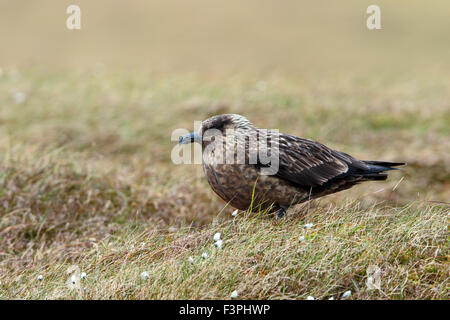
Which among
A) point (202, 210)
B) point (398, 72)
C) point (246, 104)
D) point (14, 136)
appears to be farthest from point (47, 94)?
point (398, 72)

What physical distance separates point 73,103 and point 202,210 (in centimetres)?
439

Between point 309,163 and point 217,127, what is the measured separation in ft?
2.51

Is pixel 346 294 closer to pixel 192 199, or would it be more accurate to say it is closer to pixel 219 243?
pixel 219 243

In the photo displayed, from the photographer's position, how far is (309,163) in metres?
4.74

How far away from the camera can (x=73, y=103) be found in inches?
388

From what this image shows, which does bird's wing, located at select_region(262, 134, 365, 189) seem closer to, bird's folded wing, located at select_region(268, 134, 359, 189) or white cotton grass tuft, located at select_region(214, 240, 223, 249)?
bird's folded wing, located at select_region(268, 134, 359, 189)

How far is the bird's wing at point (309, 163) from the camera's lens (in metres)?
4.61

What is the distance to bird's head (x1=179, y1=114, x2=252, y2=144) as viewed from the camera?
4.65 metres

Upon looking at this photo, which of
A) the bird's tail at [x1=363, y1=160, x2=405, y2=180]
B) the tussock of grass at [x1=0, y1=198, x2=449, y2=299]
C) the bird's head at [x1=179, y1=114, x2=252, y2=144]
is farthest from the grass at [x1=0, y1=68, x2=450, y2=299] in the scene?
the bird's head at [x1=179, y1=114, x2=252, y2=144]

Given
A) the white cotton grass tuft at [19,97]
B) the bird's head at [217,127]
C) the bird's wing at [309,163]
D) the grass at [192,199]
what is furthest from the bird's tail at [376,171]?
the white cotton grass tuft at [19,97]

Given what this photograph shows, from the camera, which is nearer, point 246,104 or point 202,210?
point 202,210

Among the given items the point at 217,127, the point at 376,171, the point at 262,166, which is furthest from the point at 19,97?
the point at 376,171

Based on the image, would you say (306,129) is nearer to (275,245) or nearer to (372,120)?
(372,120)

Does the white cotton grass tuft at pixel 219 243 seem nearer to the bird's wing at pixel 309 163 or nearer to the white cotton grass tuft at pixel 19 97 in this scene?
the bird's wing at pixel 309 163
